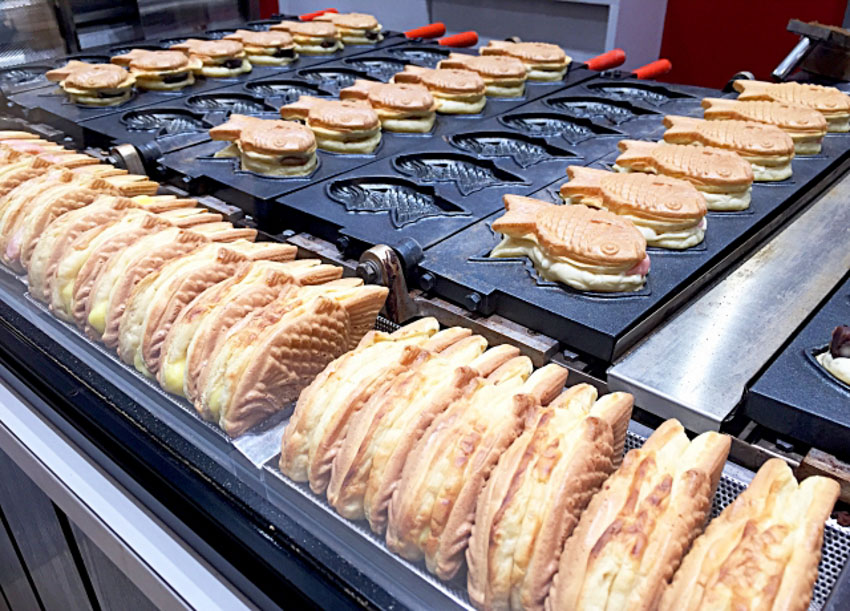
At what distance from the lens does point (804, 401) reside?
133 cm

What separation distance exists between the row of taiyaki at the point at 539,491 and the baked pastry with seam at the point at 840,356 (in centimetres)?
46

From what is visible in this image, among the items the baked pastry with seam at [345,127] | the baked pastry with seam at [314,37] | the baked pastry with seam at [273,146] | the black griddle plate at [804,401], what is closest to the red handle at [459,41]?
the baked pastry with seam at [314,37]

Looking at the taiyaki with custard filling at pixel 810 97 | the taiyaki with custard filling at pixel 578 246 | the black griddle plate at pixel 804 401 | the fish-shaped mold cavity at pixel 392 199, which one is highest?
the taiyaki with custard filling at pixel 810 97

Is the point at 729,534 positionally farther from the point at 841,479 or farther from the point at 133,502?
the point at 133,502

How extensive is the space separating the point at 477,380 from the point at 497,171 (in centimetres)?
148

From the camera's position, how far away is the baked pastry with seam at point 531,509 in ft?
3.13

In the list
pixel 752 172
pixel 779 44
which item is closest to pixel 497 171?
pixel 752 172

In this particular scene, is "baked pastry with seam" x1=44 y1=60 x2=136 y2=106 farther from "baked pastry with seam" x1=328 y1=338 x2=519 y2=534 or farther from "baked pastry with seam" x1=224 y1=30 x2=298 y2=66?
"baked pastry with seam" x1=328 y1=338 x2=519 y2=534

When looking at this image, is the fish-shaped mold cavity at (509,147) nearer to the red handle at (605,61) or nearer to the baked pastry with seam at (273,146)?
the baked pastry with seam at (273,146)

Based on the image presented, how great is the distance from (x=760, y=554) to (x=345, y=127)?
213 centimetres

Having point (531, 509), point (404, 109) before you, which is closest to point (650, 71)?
point (404, 109)

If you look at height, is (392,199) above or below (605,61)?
below

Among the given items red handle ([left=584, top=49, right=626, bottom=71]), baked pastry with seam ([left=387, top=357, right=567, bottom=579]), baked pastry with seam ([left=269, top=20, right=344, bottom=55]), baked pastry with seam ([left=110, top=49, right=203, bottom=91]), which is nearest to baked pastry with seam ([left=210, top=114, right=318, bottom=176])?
baked pastry with seam ([left=110, top=49, right=203, bottom=91])

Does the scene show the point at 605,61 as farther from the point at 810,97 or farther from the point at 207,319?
the point at 207,319
